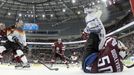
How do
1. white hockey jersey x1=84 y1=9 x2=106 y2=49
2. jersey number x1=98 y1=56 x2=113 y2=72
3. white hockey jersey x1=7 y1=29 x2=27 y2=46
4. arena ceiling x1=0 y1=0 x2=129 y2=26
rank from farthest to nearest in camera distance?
1. arena ceiling x1=0 y1=0 x2=129 y2=26
2. white hockey jersey x1=7 y1=29 x2=27 y2=46
3. jersey number x1=98 y1=56 x2=113 y2=72
4. white hockey jersey x1=84 y1=9 x2=106 y2=49

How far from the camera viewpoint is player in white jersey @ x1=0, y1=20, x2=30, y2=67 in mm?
6383

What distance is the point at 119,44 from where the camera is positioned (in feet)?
10.8

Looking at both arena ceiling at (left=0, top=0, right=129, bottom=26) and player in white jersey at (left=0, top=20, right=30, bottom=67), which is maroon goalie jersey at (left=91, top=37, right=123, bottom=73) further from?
arena ceiling at (left=0, top=0, right=129, bottom=26)

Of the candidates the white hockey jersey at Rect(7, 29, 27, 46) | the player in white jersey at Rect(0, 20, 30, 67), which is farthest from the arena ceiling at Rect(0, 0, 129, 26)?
the white hockey jersey at Rect(7, 29, 27, 46)

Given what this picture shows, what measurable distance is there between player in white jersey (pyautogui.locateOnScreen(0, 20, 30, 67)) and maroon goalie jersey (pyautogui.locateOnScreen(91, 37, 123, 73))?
3.12 m

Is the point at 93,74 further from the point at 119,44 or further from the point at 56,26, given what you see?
the point at 56,26

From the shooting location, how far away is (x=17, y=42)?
262 inches

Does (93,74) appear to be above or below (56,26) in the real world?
above

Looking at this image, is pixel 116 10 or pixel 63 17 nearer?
pixel 116 10

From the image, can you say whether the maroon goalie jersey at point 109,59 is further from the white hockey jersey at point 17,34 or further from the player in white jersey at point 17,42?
the white hockey jersey at point 17,34

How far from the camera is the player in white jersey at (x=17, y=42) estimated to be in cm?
638

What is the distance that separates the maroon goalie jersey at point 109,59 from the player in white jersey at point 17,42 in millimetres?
3117

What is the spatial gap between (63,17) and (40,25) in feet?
11.1

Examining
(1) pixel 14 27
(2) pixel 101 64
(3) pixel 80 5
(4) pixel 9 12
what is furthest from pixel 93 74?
(4) pixel 9 12
